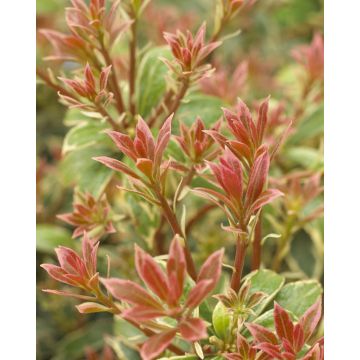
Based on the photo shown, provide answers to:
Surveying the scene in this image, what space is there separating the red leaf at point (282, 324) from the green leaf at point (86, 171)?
0.36 metres

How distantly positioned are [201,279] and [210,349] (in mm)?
179

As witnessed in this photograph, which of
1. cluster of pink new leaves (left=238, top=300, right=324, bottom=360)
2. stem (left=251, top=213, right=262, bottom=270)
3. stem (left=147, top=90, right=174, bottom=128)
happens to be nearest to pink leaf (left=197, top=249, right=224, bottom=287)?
Result: cluster of pink new leaves (left=238, top=300, right=324, bottom=360)

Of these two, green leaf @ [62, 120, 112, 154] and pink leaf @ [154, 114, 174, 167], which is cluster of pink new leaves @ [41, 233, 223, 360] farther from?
green leaf @ [62, 120, 112, 154]

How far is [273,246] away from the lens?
1.18 m

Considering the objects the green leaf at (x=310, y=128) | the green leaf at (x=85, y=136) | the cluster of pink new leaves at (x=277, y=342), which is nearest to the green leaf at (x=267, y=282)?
the cluster of pink new leaves at (x=277, y=342)

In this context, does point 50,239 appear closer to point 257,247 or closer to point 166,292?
point 257,247

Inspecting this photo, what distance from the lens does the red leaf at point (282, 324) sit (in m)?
0.60

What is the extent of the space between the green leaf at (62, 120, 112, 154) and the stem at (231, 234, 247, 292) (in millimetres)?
346

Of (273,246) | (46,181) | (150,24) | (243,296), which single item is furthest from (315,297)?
(150,24)

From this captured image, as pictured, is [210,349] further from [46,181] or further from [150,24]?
[150,24]

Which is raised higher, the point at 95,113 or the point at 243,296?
the point at 95,113

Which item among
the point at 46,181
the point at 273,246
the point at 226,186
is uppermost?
the point at 226,186

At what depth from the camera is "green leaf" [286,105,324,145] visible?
112 cm

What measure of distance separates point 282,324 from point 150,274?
19cm
